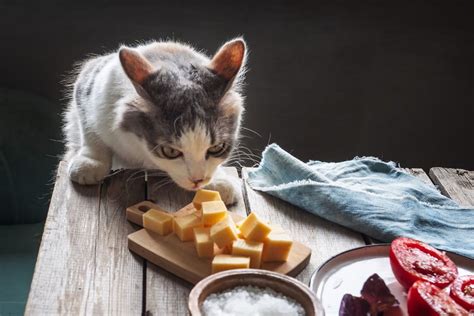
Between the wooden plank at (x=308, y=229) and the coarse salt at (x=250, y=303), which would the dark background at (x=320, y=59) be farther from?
the coarse salt at (x=250, y=303)

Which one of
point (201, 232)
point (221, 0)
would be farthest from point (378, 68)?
point (201, 232)

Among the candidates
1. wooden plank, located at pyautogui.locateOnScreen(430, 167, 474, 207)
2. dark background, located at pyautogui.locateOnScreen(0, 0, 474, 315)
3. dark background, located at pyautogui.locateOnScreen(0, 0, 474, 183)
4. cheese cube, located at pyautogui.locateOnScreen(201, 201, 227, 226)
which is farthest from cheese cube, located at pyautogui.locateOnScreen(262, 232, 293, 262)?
dark background, located at pyautogui.locateOnScreen(0, 0, 474, 183)

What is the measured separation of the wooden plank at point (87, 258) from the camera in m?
1.17

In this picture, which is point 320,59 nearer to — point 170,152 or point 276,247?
point 170,152

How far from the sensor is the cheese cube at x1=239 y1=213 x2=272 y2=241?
4.17 ft

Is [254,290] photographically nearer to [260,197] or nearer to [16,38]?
[260,197]

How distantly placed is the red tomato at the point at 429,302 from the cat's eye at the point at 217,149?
56cm

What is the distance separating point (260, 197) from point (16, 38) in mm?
1350

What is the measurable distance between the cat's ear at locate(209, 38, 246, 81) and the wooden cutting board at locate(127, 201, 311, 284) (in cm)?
41

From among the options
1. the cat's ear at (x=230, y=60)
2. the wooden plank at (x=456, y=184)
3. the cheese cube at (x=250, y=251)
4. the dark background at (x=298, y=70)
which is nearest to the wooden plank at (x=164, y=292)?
the cheese cube at (x=250, y=251)

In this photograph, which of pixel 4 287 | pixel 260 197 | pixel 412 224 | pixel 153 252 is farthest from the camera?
pixel 4 287

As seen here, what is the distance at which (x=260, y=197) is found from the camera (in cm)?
163

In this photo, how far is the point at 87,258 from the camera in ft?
4.27

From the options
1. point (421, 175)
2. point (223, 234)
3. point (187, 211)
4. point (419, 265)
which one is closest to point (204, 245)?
point (223, 234)
